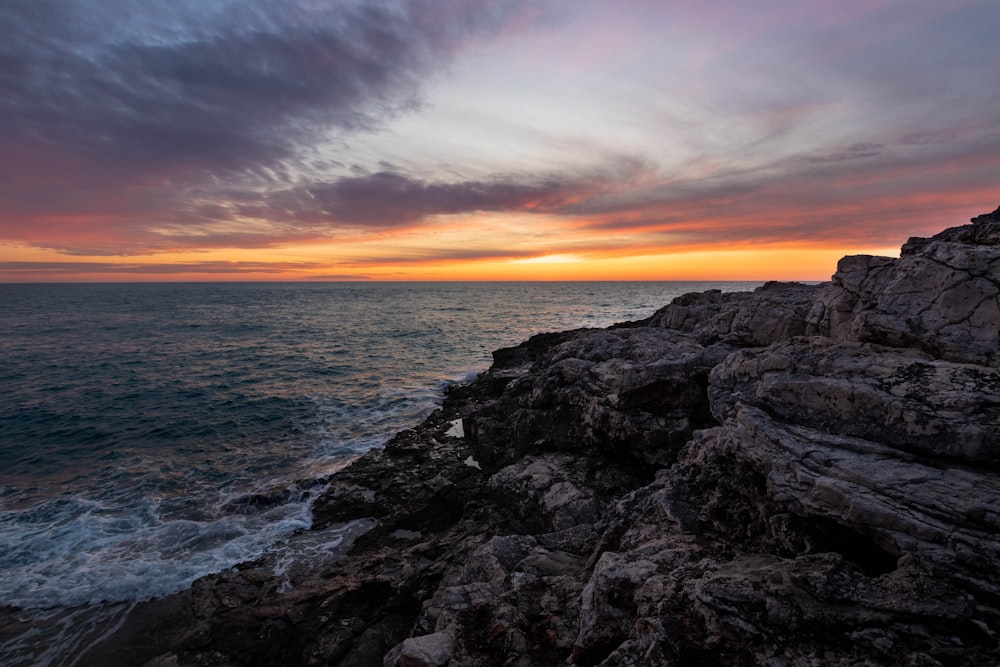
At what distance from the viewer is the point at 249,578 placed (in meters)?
14.0

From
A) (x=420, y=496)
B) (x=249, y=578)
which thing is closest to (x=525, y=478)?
(x=420, y=496)

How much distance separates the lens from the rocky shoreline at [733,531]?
5.27 meters

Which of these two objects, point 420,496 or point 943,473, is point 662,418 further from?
point 420,496

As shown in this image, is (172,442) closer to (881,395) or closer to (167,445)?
(167,445)

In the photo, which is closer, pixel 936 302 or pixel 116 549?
pixel 936 302

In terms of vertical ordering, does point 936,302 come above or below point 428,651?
above

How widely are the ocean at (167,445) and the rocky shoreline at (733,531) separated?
116 inches

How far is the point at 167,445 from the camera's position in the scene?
25.8m

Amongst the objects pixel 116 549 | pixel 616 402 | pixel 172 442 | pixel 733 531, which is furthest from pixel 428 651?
pixel 172 442

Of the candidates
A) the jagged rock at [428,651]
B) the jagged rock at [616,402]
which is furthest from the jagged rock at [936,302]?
the jagged rock at [428,651]

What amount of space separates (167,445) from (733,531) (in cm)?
2986

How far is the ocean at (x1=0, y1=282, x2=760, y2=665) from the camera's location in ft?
49.0

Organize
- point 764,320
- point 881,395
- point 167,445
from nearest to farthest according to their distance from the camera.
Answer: point 881,395, point 764,320, point 167,445

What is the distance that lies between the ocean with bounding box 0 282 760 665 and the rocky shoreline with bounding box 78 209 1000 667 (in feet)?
9.67
